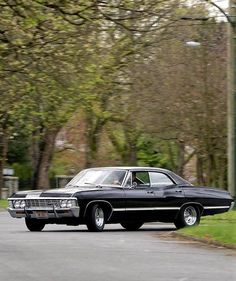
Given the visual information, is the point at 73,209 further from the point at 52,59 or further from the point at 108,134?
the point at 108,134

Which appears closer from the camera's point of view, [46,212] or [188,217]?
[46,212]

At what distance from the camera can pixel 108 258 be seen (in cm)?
1619

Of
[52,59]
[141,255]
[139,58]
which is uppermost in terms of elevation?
[139,58]

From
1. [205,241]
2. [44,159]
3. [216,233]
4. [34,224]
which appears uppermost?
[44,159]

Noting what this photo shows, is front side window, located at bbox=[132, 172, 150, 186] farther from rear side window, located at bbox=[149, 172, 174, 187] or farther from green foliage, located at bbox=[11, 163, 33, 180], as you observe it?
green foliage, located at bbox=[11, 163, 33, 180]

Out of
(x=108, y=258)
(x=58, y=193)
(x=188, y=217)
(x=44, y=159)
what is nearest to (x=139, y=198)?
(x=188, y=217)

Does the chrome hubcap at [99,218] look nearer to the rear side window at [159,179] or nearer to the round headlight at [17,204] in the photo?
the rear side window at [159,179]

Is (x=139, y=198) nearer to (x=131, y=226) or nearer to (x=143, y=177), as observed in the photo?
(x=143, y=177)

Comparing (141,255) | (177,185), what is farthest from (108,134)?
(141,255)

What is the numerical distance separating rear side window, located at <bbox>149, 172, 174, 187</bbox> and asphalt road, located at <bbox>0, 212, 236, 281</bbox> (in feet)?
4.80

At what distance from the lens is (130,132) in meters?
50.2

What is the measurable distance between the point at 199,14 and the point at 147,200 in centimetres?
1747

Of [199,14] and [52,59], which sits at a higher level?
[199,14]

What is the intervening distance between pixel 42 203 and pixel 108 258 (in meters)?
6.37
